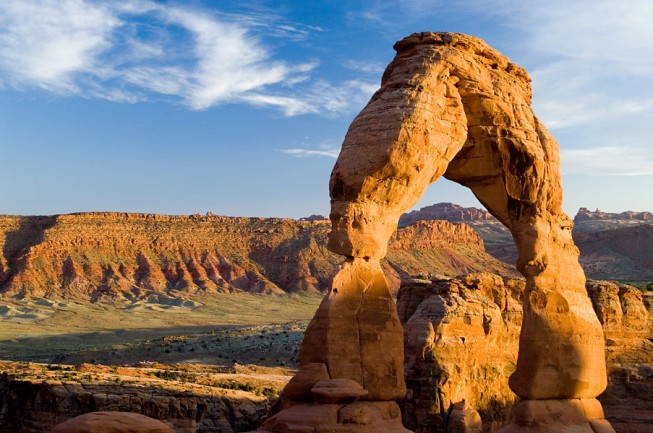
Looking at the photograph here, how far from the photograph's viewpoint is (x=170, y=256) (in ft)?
294

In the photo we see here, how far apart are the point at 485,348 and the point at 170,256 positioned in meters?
73.7

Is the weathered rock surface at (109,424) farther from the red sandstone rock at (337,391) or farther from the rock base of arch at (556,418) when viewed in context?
the rock base of arch at (556,418)

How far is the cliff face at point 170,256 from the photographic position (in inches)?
3223

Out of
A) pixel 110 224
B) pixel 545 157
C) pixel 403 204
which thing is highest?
pixel 110 224

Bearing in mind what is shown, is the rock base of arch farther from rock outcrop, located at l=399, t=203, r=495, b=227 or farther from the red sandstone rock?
rock outcrop, located at l=399, t=203, r=495, b=227

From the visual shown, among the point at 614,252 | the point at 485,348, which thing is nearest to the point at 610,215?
the point at 614,252

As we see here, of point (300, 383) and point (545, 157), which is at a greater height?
point (545, 157)

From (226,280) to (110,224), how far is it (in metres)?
14.6

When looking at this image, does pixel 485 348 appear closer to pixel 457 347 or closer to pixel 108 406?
pixel 457 347

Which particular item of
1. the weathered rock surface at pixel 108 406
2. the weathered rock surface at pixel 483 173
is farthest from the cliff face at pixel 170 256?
the weathered rock surface at pixel 483 173

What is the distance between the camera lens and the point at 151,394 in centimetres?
1719

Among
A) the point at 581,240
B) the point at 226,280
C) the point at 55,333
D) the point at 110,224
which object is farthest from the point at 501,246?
the point at 55,333

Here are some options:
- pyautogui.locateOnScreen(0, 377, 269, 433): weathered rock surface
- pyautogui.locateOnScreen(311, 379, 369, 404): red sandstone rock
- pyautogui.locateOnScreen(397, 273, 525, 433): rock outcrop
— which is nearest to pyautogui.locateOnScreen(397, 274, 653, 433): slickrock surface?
pyautogui.locateOnScreen(397, 273, 525, 433): rock outcrop

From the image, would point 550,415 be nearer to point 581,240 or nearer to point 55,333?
point 55,333
